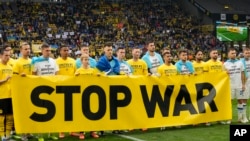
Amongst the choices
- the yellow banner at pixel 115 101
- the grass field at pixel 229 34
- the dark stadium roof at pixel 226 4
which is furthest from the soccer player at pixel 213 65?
the dark stadium roof at pixel 226 4

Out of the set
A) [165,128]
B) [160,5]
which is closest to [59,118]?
[165,128]

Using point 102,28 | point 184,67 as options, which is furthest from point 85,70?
point 102,28

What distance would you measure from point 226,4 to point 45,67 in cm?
3872

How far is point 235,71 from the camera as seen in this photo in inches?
403

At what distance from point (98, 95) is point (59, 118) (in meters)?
0.79

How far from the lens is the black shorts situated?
25.5 ft

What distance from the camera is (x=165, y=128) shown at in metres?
9.32

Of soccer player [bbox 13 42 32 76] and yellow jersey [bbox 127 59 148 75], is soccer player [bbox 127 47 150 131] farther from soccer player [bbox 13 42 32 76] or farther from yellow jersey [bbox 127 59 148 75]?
soccer player [bbox 13 42 32 76]

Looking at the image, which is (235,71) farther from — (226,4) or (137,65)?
(226,4)

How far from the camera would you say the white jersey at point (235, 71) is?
33.6 feet

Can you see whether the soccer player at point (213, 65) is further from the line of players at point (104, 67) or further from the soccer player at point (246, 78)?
the soccer player at point (246, 78)

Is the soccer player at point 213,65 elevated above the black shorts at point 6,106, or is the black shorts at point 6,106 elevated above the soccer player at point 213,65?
the soccer player at point 213,65

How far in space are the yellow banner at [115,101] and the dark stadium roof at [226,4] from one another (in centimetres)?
3367

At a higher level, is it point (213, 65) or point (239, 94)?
point (213, 65)
